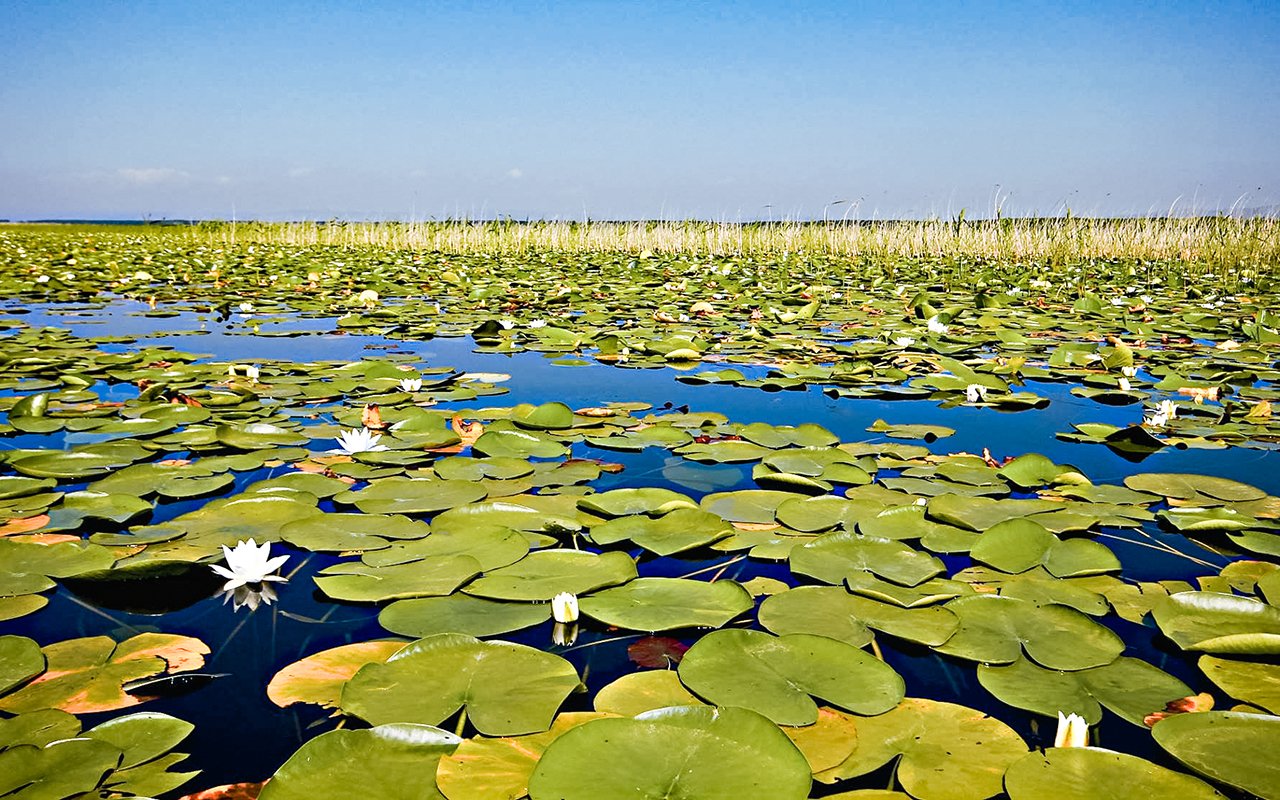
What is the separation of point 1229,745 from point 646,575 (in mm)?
896

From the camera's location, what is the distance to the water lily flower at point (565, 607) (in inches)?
48.0

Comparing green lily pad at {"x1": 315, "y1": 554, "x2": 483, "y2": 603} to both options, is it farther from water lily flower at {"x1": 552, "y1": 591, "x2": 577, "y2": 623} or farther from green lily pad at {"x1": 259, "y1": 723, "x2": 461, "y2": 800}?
green lily pad at {"x1": 259, "y1": 723, "x2": 461, "y2": 800}

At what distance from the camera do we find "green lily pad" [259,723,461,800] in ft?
2.61

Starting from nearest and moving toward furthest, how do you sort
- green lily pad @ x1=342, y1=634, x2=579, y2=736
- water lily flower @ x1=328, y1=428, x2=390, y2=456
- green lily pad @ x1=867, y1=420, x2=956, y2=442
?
green lily pad @ x1=342, y1=634, x2=579, y2=736, water lily flower @ x1=328, y1=428, x2=390, y2=456, green lily pad @ x1=867, y1=420, x2=956, y2=442

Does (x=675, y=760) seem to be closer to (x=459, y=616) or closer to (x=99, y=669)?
(x=459, y=616)

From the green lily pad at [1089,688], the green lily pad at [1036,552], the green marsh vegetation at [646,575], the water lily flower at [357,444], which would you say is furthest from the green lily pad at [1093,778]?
the water lily flower at [357,444]

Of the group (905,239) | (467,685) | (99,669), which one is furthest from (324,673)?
(905,239)

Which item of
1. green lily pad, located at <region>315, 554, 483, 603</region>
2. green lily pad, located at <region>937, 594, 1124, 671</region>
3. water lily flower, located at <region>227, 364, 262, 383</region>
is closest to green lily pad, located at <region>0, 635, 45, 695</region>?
green lily pad, located at <region>315, 554, 483, 603</region>

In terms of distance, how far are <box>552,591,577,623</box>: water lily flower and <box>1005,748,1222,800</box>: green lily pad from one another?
0.64 metres

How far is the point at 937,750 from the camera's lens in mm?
917

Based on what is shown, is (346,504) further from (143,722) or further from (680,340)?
(680,340)

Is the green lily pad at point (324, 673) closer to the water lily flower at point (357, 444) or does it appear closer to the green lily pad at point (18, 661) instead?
the green lily pad at point (18, 661)

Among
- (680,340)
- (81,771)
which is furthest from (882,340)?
(81,771)

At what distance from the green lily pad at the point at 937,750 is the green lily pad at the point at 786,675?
0.11 ft
